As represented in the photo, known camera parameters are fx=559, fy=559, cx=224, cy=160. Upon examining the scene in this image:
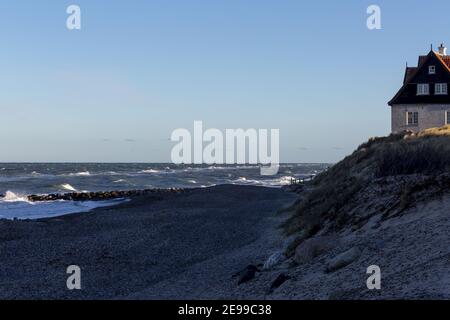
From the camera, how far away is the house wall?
45.0 metres

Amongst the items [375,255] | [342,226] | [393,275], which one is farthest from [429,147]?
[393,275]

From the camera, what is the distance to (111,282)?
14203mm

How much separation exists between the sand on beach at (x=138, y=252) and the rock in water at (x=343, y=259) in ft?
6.69

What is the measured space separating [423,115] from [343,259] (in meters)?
37.6

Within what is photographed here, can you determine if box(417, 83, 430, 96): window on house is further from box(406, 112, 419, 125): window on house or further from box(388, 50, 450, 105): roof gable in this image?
box(406, 112, 419, 125): window on house

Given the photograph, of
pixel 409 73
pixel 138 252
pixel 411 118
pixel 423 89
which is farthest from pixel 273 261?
pixel 409 73

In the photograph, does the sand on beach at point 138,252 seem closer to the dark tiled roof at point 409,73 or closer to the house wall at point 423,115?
the house wall at point 423,115

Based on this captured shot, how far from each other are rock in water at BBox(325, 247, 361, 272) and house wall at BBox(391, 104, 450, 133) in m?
36.8

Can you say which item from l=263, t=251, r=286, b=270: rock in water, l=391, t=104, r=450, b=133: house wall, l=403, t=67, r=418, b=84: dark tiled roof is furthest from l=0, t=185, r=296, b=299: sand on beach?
l=403, t=67, r=418, b=84: dark tiled roof

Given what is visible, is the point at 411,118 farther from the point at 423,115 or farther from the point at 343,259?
the point at 343,259

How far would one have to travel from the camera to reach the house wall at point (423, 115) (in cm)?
4500

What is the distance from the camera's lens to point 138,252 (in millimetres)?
18422

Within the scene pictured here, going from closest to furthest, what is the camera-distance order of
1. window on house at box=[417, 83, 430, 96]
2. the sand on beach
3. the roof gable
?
the sand on beach, the roof gable, window on house at box=[417, 83, 430, 96]
